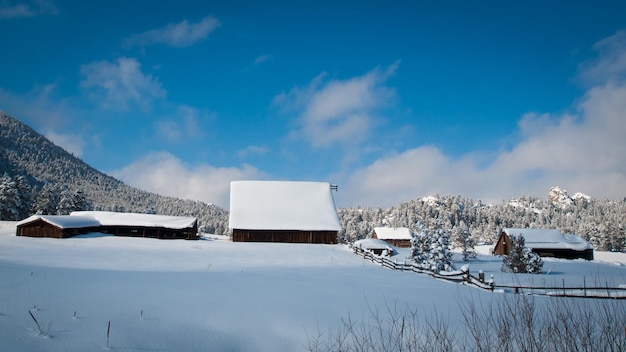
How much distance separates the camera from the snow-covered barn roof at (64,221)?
115ft

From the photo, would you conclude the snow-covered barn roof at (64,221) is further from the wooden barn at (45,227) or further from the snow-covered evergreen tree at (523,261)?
the snow-covered evergreen tree at (523,261)

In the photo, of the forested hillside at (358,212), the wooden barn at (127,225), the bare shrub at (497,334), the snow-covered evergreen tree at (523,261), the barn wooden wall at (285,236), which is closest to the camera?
the bare shrub at (497,334)

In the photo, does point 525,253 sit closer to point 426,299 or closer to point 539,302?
point 539,302

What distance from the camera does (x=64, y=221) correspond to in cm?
3575


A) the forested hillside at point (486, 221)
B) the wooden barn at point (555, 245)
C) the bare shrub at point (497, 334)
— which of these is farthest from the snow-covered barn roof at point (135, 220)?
the forested hillside at point (486, 221)

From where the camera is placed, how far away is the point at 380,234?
70.4m

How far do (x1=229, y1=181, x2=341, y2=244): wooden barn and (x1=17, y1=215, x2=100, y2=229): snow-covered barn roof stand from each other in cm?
1561

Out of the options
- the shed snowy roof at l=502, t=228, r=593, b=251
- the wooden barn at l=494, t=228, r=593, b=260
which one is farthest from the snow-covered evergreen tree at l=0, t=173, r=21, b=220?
the shed snowy roof at l=502, t=228, r=593, b=251

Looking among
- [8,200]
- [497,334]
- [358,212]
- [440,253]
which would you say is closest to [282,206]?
[440,253]

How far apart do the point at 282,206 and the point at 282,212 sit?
124 centimetres

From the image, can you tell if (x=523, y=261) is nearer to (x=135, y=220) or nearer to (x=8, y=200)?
(x=135, y=220)

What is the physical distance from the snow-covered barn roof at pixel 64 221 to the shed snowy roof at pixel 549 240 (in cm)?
5116

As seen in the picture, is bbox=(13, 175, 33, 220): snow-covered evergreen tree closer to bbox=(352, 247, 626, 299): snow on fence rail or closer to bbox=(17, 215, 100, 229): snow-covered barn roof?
bbox=(17, 215, 100, 229): snow-covered barn roof

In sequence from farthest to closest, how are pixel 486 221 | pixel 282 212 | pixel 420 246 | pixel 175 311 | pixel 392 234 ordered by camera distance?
pixel 486 221
pixel 392 234
pixel 282 212
pixel 420 246
pixel 175 311
